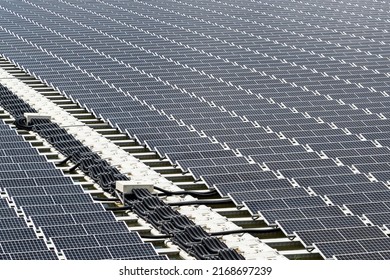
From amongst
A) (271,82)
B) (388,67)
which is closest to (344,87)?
(271,82)

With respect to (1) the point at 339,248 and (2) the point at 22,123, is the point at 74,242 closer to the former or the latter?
(1) the point at 339,248

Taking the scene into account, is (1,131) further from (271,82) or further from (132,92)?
(271,82)

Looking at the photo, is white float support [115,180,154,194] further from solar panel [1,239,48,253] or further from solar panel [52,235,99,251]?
solar panel [1,239,48,253]

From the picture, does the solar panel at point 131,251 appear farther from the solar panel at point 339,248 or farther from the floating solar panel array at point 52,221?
the solar panel at point 339,248

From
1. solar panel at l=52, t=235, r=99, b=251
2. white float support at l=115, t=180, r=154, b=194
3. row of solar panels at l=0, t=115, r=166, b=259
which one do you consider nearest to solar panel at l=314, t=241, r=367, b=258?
row of solar panels at l=0, t=115, r=166, b=259
